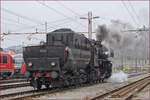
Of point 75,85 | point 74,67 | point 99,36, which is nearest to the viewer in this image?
point 74,67

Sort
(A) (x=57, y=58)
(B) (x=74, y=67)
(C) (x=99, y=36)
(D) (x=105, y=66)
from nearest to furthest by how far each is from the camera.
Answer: (A) (x=57, y=58), (B) (x=74, y=67), (D) (x=105, y=66), (C) (x=99, y=36)

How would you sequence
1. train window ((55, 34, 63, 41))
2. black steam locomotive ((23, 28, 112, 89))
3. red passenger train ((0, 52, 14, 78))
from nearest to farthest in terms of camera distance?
black steam locomotive ((23, 28, 112, 89)) < train window ((55, 34, 63, 41)) < red passenger train ((0, 52, 14, 78))

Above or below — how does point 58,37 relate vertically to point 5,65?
above

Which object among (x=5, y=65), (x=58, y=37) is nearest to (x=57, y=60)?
(x=58, y=37)

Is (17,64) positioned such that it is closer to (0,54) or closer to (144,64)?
(0,54)

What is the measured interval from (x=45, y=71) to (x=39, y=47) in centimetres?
148

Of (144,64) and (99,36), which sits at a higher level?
(99,36)

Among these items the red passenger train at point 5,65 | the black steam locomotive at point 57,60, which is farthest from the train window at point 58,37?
the red passenger train at point 5,65

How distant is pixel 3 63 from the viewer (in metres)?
24.8

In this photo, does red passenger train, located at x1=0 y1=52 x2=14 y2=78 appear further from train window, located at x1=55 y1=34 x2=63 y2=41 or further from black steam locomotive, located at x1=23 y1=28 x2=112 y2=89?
train window, located at x1=55 y1=34 x2=63 y2=41

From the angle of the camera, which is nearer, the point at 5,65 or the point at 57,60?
the point at 57,60

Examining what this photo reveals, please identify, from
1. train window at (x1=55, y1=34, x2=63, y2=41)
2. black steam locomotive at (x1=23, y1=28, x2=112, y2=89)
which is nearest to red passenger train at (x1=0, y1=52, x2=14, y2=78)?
black steam locomotive at (x1=23, y1=28, x2=112, y2=89)

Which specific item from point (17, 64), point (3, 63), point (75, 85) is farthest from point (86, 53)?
point (17, 64)

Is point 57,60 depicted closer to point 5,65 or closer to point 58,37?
point 58,37
